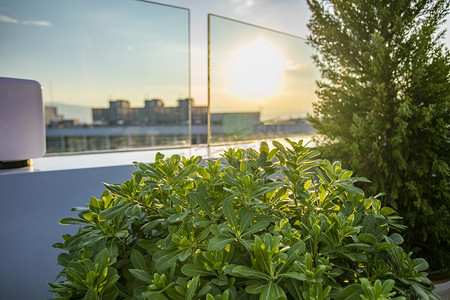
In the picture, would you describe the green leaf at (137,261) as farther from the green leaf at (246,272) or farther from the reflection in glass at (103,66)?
the reflection in glass at (103,66)

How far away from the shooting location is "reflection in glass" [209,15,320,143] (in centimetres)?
291

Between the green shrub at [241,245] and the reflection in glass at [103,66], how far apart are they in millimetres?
2027

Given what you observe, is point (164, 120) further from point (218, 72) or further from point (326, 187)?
point (326, 187)

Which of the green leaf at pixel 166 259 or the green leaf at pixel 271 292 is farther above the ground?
the green leaf at pixel 166 259

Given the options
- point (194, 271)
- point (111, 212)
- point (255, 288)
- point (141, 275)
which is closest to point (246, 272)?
point (255, 288)

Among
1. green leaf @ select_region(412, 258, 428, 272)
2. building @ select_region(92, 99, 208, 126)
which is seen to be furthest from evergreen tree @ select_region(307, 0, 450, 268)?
green leaf @ select_region(412, 258, 428, 272)

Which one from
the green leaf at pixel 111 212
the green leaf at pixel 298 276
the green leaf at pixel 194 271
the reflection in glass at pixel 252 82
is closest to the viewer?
the green leaf at pixel 298 276

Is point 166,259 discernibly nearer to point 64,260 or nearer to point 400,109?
point 64,260

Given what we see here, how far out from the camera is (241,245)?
0.90 meters

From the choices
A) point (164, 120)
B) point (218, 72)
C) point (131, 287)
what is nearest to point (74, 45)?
point (164, 120)

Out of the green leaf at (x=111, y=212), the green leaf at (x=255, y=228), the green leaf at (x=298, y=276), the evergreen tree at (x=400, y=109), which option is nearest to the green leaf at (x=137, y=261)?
the green leaf at (x=111, y=212)

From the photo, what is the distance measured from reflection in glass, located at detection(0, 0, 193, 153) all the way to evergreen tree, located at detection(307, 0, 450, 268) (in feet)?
4.69

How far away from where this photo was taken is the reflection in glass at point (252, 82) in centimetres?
291

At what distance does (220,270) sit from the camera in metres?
0.81
